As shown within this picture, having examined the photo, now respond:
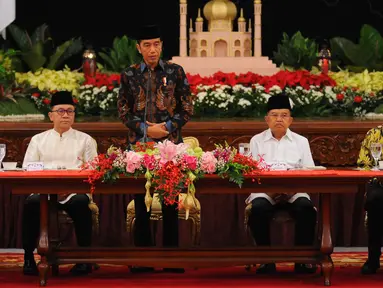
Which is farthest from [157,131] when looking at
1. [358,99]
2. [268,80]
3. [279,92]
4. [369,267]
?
[358,99]

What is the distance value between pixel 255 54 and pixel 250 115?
1578 millimetres

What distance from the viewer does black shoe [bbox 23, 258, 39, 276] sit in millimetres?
6645

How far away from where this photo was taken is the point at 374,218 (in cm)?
669

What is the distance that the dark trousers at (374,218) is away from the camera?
21.8 ft

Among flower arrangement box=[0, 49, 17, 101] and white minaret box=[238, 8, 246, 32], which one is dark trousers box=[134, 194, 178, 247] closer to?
flower arrangement box=[0, 49, 17, 101]

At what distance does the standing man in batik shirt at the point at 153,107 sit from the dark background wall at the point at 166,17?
4.88 m

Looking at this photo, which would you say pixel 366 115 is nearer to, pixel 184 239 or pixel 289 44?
pixel 289 44

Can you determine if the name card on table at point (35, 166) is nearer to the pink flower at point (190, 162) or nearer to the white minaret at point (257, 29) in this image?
the pink flower at point (190, 162)

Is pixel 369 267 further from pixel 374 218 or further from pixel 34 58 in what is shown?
pixel 34 58

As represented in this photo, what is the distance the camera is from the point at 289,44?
10.4 meters

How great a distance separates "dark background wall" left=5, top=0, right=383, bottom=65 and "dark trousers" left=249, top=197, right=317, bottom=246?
202 inches

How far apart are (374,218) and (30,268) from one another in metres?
2.21

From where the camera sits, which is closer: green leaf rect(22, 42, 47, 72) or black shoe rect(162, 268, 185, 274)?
black shoe rect(162, 268, 185, 274)

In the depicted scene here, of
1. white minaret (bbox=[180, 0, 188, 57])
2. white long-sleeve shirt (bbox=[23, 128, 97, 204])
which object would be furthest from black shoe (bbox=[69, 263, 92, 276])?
white minaret (bbox=[180, 0, 188, 57])
